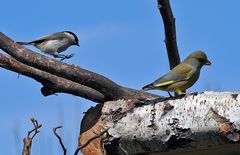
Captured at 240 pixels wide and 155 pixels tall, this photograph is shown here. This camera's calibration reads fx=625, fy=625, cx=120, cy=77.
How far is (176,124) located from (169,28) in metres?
1.08

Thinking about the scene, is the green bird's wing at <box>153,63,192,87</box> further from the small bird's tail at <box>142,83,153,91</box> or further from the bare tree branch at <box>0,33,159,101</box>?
the bare tree branch at <box>0,33,159,101</box>

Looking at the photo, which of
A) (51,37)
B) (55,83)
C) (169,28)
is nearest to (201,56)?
(169,28)

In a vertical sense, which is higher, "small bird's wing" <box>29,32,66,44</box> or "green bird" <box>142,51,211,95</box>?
"small bird's wing" <box>29,32,66,44</box>

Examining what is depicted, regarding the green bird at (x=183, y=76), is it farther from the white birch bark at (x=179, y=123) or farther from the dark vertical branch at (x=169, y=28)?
the white birch bark at (x=179, y=123)

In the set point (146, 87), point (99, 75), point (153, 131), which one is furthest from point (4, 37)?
point (153, 131)

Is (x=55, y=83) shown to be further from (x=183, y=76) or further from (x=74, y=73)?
(x=183, y=76)

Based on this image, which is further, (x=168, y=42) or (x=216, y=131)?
(x=168, y=42)

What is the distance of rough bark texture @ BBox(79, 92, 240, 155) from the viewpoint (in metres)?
2.63

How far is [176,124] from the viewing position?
9.13ft

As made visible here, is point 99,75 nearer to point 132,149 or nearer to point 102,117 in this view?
point 102,117

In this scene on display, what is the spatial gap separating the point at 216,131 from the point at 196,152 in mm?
228

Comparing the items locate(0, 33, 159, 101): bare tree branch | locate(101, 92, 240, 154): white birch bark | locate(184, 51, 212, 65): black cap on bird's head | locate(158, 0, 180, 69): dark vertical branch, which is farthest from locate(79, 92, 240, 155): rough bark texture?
locate(184, 51, 212, 65): black cap on bird's head

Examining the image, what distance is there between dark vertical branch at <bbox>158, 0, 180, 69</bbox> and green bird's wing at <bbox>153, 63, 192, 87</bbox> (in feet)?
0.28

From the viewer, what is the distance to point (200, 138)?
2701 mm
